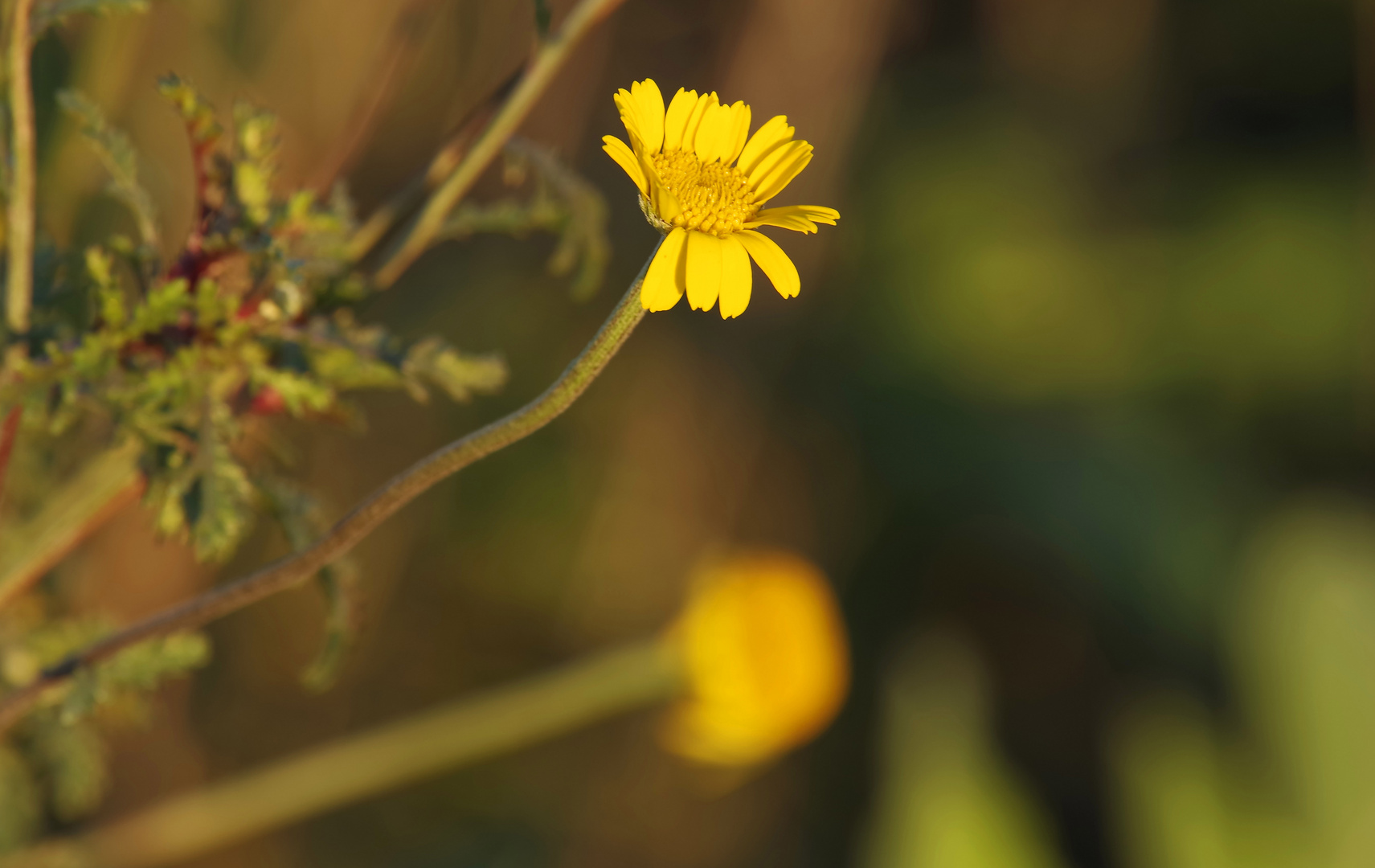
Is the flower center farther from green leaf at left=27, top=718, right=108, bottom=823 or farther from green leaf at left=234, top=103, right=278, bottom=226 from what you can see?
green leaf at left=27, top=718, right=108, bottom=823

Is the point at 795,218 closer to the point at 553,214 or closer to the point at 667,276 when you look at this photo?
the point at 667,276

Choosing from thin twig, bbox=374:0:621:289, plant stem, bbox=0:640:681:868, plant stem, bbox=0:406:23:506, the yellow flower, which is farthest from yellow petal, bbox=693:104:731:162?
plant stem, bbox=0:640:681:868

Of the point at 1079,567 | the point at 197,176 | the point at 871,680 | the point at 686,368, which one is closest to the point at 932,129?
the point at 686,368

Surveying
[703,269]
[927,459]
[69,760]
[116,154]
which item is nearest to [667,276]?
[703,269]

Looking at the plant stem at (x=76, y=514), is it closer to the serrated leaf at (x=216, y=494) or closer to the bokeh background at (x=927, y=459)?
the serrated leaf at (x=216, y=494)

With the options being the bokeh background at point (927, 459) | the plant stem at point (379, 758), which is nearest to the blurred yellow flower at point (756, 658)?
the plant stem at point (379, 758)

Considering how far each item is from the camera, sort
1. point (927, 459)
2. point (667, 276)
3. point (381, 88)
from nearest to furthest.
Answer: point (667, 276)
point (381, 88)
point (927, 459)
